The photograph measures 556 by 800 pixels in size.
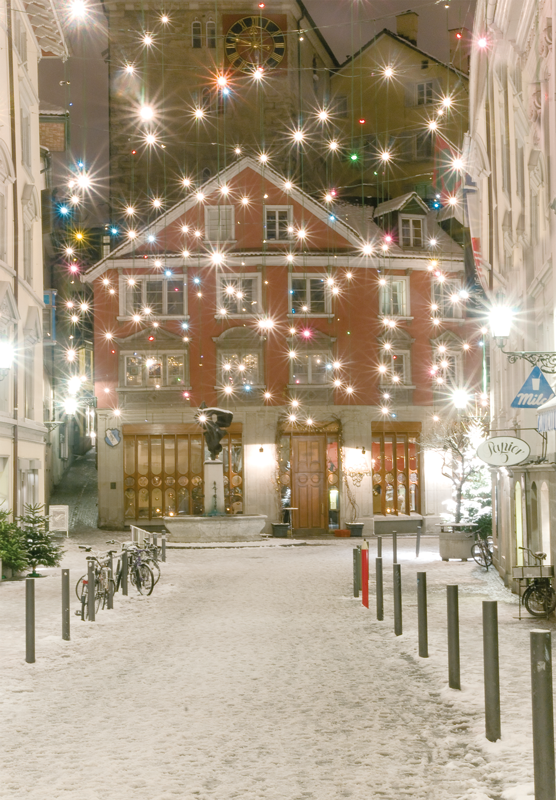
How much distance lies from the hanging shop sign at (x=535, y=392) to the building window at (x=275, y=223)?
26.6m

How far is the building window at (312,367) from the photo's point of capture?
39.3 metres

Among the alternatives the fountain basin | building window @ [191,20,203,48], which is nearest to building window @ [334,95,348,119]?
building window @ [191,20,203,48]

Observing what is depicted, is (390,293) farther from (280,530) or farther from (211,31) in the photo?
(211,31)

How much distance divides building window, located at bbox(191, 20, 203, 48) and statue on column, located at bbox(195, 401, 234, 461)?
21025mm

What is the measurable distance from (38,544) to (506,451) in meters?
12.5

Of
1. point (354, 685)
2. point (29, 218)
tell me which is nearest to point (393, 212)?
point (29, 218)

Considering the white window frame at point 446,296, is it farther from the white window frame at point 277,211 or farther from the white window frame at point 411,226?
the white window frame at point 277,211

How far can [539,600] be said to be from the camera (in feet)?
47.0

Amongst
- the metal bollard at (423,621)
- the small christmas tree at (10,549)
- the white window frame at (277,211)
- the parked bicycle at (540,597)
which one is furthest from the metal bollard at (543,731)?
the white window frame at (277,211)

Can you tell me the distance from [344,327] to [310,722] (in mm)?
32044

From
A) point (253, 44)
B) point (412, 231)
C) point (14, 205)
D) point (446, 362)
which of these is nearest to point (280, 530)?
point (446, 362)

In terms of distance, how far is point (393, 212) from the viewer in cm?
4178

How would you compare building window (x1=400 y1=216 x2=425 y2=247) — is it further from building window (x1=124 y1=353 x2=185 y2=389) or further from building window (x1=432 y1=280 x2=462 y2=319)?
building window (x1=124 y1=353 x2=185 y2=389)

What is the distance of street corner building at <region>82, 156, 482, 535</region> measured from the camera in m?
38.8
